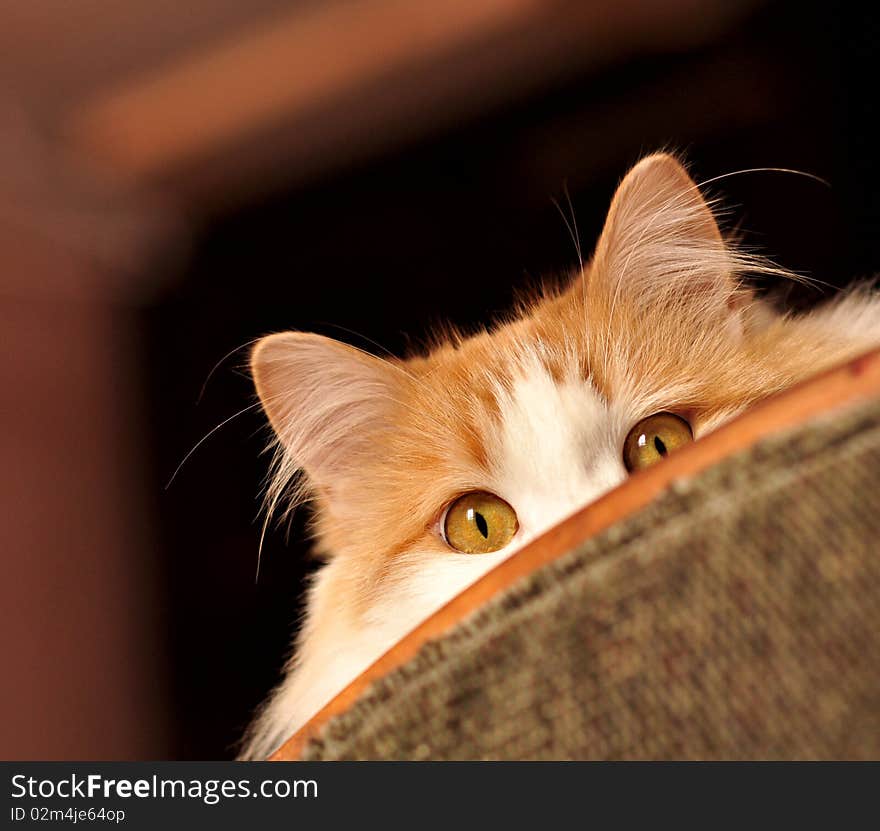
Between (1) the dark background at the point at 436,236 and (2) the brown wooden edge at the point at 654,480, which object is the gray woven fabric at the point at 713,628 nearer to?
(2) the brown wooden edge at the point at 654,480

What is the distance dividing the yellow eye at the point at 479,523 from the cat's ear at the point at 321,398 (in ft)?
0.74

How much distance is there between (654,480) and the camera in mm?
372

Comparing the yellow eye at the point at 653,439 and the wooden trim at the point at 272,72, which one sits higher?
the wooden trim at the point at 272,72

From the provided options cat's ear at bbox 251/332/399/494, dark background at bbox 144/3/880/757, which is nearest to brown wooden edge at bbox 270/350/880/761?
cat's ear at bbox 251/332/399/494

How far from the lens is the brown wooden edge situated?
13.9 inches

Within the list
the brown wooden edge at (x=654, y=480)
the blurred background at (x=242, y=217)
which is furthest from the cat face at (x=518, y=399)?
the blurred background at (x=242, y=217)

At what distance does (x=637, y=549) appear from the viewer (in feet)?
1.20

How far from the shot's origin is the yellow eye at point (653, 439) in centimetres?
99

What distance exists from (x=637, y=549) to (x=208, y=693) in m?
2.81

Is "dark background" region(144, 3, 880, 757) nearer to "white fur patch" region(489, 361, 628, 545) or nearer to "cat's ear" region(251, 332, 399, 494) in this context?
"cat's ear" region(251, 332, 399, 494)

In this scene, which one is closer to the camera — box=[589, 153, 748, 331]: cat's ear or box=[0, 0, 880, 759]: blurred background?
box=[589, 153, 748, 331]: cat's ear

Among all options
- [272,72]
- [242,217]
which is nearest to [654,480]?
[272,72]

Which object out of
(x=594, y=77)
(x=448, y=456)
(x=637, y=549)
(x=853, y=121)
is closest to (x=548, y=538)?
(x=637, y=549)
